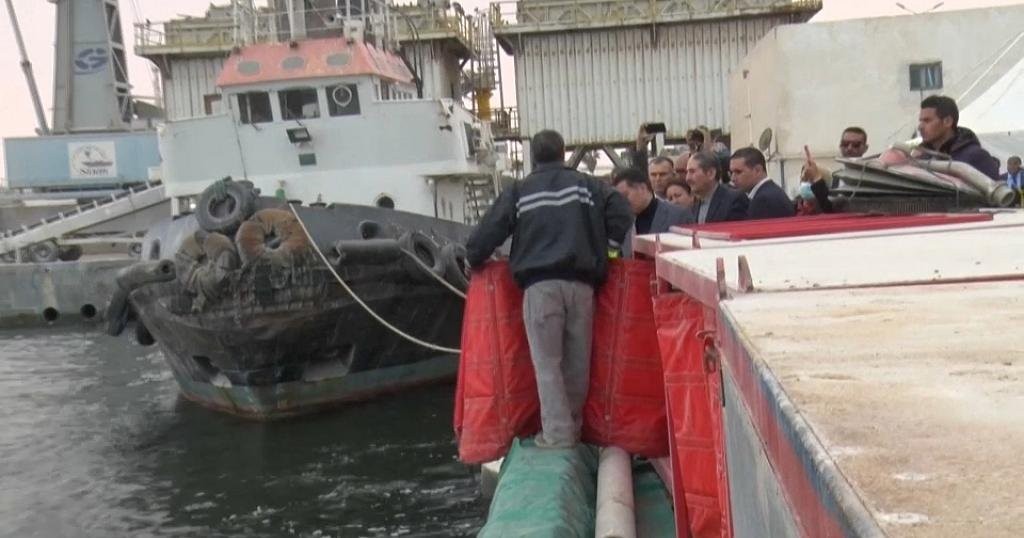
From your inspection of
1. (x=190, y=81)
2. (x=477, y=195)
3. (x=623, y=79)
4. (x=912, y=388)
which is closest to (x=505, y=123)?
(x=623, y=79)

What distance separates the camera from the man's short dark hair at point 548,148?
516cm

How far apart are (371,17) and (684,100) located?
1415 centimetres

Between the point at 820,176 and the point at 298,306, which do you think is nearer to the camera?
the point at 820,176

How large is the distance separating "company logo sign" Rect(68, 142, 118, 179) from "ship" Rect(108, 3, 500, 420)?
24.4 meters

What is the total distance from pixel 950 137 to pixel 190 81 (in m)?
27.0

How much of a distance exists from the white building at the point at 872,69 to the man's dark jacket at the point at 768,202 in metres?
10.7

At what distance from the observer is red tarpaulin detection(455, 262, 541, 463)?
16.8 ft

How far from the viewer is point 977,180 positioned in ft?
16.9

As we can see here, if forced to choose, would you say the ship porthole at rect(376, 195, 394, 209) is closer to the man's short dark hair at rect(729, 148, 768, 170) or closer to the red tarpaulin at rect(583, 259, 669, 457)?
the man's short dark hair at rect(729, 148, 768, 170)

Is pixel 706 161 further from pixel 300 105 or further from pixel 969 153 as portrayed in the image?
pixel 300 105

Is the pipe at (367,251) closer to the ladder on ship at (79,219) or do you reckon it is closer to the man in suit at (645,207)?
the man in suit at (645,207)

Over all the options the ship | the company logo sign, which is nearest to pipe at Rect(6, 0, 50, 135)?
the company logo sign

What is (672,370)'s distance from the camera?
153 inches

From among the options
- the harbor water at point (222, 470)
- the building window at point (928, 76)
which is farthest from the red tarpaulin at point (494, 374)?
the building window at point (928, 76)
